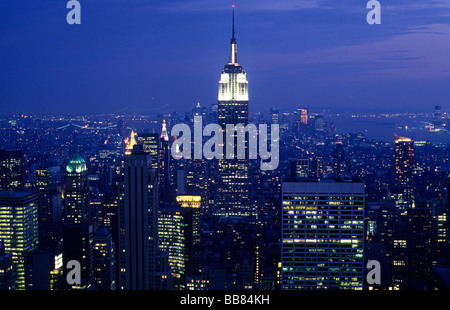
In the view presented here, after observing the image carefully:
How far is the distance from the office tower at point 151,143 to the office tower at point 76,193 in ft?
7.43

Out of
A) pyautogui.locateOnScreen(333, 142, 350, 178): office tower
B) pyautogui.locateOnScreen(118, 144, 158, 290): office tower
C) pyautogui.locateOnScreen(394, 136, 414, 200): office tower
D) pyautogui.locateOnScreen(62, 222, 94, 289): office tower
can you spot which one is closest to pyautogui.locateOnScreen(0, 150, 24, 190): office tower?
pyautogui.locateOnScreen(62, 222, 94, 289): office tower

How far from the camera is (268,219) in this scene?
15.5 m

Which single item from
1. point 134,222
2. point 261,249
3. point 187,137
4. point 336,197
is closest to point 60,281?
point 134,222

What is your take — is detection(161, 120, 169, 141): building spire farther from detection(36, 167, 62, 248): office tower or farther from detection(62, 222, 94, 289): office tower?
detection(36, 167, 62, 248): office tower

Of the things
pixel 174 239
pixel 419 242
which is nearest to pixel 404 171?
pixel 419 242

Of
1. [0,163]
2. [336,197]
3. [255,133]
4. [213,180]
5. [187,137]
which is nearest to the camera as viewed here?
[336,197]

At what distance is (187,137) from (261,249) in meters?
5.27

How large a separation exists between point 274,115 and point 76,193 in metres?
6.27

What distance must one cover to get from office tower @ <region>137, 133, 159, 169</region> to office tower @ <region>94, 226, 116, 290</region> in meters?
2.31

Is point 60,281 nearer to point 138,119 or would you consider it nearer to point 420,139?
point 138,119

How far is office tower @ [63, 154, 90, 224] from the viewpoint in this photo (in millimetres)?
15125

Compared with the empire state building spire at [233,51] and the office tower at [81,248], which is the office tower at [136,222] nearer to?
the office tower at [81,248]

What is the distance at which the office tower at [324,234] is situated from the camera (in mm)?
10539

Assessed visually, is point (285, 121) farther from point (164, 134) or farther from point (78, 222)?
point (78, 222)
